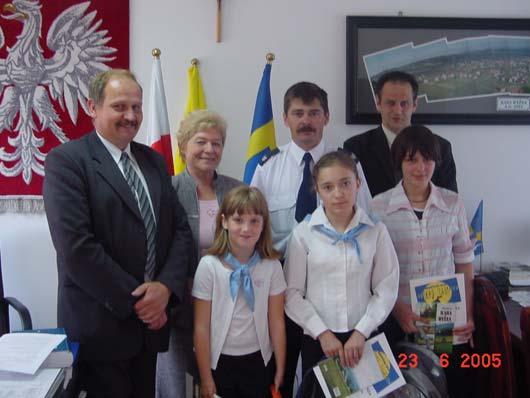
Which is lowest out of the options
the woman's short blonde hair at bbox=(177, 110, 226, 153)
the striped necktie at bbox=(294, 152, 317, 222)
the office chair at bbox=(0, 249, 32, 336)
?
the office chair at bbox=(0, 249, 32, 336)

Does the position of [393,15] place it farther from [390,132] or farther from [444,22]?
[390,132]

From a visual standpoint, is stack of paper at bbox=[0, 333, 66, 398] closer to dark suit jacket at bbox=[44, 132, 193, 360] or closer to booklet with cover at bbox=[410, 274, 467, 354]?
dark suit jacket at bbox=[44, 132, 193, 360]

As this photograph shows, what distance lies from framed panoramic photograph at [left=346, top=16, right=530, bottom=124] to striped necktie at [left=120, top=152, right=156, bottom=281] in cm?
138

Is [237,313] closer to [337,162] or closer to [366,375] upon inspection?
[366,375]

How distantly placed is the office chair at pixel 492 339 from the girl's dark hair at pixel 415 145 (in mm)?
531

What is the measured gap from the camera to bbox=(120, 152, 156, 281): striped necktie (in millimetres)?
1447

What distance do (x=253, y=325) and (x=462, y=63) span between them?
1.90 meters

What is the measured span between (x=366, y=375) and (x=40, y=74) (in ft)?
7.08

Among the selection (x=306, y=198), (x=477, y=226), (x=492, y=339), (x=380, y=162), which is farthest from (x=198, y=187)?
(x=477, y=226)

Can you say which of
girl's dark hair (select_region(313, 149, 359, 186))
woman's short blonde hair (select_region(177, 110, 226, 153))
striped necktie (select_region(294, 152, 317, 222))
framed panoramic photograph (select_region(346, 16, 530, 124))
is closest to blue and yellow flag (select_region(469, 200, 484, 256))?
framed panoramic photograph (select_region(346, 16, 530, 124))

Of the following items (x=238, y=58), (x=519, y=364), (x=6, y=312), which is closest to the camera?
(x=519, y=364)

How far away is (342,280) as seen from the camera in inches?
60.6

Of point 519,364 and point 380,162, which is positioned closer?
point 519,364

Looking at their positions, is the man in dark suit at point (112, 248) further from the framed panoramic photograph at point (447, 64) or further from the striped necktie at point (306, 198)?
the framed panoramic photograph at point (447, 64)
